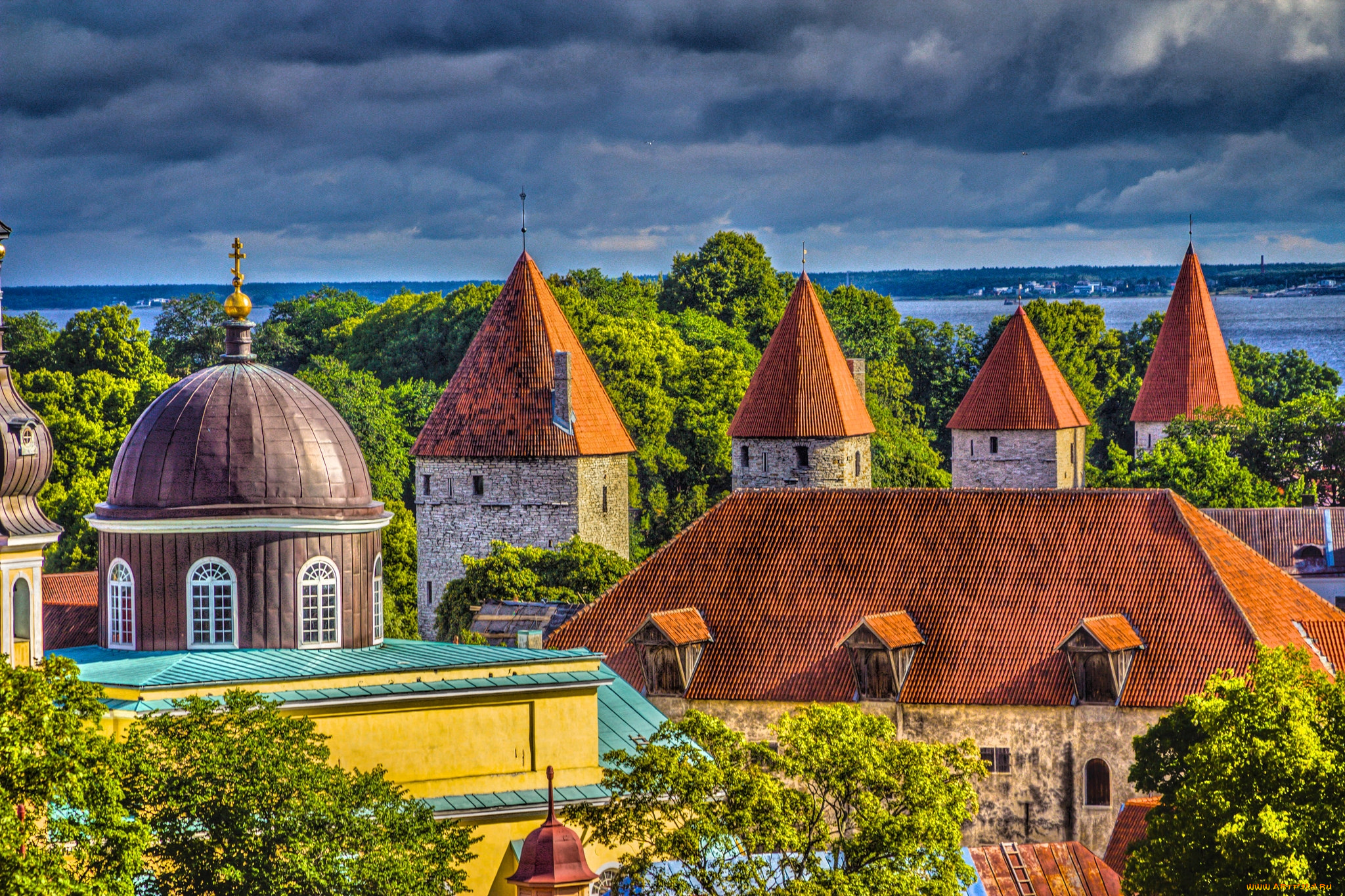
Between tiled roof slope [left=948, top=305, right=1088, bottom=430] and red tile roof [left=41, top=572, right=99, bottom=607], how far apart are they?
94.0 feet

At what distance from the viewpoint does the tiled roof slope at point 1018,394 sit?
244ft

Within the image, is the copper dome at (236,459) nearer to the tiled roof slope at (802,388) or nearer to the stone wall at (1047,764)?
the stone wall at (1047,764)

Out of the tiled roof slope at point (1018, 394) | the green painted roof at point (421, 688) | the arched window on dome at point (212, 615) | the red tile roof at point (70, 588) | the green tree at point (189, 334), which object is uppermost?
the green tree at point (189, 334)

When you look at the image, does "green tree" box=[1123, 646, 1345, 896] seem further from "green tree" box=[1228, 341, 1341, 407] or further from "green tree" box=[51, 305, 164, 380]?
"green tree" box=[1228, 341, 1341, 407]

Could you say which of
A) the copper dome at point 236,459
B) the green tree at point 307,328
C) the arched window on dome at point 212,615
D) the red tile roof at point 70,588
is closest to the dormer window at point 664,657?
the copper dome at point 236,459

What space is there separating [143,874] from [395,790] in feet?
11.7

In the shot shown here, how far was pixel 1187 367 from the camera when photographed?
8725 centimetres

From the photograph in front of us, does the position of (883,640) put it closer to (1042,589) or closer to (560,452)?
(1042,589)

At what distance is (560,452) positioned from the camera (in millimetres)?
59781

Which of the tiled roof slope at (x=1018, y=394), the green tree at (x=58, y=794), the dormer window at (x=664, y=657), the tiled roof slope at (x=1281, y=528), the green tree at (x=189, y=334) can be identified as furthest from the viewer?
the green tree at (x=189, y=334)

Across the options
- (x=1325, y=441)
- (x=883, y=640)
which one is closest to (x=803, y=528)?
(x=883, y=640)

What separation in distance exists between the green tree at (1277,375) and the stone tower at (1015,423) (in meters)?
32.1

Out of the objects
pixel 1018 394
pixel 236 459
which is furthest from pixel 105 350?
pixel 236 459

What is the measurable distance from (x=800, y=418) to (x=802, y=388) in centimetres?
81
